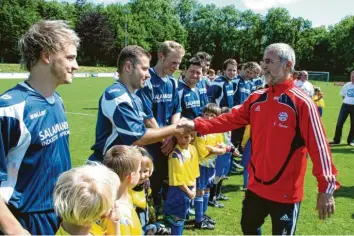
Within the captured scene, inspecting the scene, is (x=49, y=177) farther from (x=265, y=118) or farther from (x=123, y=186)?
(x=265, y=118)

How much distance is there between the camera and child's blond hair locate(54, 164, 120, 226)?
209 cm

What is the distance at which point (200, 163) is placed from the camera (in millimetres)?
5812

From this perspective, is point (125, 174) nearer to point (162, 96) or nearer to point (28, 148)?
point (28, 148)

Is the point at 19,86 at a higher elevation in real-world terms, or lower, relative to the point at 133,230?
higher

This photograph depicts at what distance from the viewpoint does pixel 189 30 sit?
90.9 meters

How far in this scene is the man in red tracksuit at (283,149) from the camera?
132 inches

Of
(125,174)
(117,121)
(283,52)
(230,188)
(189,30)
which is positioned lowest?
(230,188)

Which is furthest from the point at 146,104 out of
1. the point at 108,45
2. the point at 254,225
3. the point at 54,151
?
the point at 108,45

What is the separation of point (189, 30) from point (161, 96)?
289 ft

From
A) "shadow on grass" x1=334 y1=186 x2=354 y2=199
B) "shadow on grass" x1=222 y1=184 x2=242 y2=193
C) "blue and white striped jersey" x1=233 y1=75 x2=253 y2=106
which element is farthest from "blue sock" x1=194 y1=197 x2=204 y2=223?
"blue and white striped jersey" x1=233 y1=75 x2=253 y2=106

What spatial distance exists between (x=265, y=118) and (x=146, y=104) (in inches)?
79.9

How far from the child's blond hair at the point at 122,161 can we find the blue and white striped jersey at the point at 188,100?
130 inches

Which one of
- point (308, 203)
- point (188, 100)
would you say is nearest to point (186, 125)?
point (188, 100)

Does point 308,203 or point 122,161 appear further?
point 308,203
